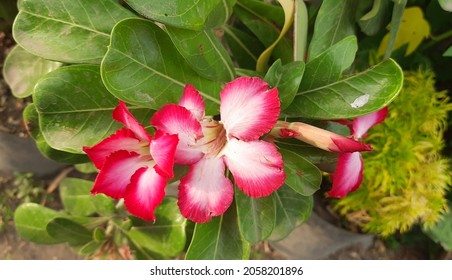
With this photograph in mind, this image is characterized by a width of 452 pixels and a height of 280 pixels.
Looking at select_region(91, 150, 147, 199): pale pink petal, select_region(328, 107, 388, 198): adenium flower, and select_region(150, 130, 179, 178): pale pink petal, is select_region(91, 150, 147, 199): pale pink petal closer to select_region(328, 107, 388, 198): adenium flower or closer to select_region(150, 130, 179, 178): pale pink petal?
select_region(150, 130, 179, 178): pale pink petal

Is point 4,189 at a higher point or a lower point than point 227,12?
lower

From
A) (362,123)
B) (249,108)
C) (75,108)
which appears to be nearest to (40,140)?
(75,108)

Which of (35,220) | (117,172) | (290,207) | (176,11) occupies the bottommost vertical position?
(35,220)

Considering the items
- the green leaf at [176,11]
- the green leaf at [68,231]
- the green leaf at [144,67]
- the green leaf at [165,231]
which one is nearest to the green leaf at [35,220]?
the green leaf at [68,231]

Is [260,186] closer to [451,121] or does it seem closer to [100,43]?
[100,43]

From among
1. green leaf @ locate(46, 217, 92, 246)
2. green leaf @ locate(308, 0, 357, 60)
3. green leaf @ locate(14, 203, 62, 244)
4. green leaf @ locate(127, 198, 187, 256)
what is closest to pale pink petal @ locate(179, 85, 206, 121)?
green leaf @ locate(308, 0, 357, 60)

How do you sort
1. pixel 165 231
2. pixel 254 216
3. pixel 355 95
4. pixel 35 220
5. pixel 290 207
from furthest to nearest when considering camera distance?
pixel 35 220, pixel 165 231, pixel 290 207, pixel 254 216, pixel 355 95

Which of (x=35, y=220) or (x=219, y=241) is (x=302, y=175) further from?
(x=35, y=220)
